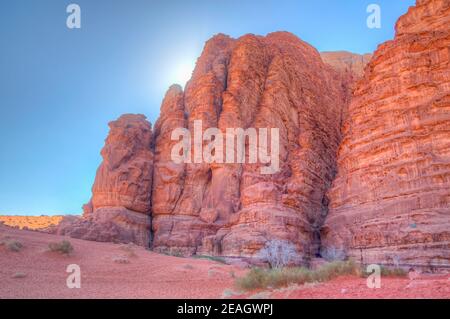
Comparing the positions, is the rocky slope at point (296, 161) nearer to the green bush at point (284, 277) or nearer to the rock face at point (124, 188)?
the rock face at point (124, 188)

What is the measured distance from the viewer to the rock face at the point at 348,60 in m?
62.2

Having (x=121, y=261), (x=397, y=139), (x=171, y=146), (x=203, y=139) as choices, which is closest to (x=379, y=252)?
(x=397, y=139)

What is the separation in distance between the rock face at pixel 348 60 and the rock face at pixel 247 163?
20310 millimetres

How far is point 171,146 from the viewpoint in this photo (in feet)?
116

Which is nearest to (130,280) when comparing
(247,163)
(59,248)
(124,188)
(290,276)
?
(59,248)

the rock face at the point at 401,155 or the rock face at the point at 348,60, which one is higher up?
the rock face at the point at 348,60

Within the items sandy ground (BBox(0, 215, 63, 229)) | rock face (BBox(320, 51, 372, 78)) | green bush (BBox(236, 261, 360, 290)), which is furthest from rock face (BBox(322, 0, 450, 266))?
sandy ground (BBox(0, 215, 63, 229))

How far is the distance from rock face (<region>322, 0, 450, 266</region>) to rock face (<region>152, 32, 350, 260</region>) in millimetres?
4904

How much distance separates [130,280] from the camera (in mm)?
14992

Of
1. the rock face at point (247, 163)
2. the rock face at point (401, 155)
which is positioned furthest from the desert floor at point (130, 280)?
the rock face at point (247, 163)

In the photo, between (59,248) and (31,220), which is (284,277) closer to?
(59,248)

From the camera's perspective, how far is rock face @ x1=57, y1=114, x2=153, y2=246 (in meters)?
30.5

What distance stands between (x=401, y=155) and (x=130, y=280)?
17.2 meters
